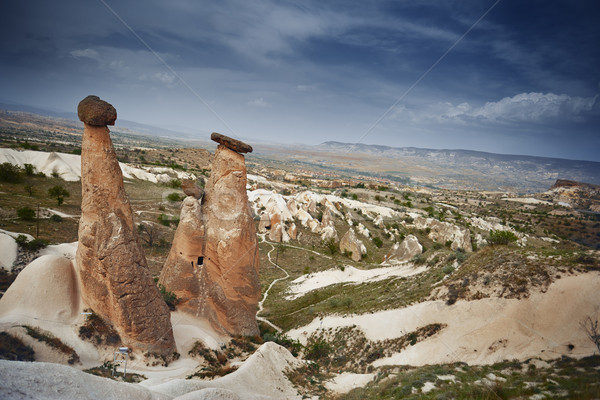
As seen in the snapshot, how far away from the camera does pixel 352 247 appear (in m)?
58.0

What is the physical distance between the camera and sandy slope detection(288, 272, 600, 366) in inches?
513

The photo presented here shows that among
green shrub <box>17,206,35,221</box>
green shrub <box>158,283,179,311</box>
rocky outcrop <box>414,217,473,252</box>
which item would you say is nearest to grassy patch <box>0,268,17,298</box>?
green shrub <box>158,283,179,311</box>

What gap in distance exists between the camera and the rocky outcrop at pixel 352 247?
2243 inches

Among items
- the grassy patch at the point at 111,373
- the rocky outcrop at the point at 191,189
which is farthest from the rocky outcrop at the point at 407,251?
the grassy patch at the point at 111,373

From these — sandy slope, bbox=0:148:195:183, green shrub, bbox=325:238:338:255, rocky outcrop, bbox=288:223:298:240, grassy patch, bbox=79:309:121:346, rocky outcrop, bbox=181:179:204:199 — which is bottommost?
green shrub, bbox=325:238:338:255

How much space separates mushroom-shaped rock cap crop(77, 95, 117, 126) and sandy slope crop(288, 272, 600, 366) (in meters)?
19.5

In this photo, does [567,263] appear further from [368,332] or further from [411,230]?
[411,230]

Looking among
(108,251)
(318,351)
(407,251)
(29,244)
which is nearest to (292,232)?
(407,251)

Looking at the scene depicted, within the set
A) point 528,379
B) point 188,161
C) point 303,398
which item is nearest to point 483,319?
point 528,379

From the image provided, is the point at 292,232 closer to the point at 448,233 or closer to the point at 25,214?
the point at 448,233

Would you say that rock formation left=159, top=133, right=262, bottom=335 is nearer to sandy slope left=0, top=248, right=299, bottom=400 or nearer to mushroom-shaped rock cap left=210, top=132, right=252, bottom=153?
mushroom-shaped rock cap left=210, top=132, right=252, bottom=153

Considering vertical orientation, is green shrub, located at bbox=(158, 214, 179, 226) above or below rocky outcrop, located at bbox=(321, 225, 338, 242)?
above

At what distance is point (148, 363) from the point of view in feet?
44.8

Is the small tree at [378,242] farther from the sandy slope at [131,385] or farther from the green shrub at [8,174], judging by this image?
the green shrub at [8,174]
